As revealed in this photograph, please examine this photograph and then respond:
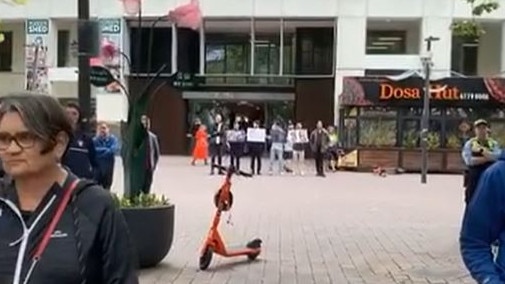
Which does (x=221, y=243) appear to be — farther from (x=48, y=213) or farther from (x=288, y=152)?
(x=288, y=152)

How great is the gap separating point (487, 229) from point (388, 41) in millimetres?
40827

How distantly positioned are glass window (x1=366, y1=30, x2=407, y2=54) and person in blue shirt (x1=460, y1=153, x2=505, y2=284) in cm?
3999

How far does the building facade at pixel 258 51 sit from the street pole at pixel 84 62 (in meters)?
31.4

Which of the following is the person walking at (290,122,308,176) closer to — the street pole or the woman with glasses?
the street pole

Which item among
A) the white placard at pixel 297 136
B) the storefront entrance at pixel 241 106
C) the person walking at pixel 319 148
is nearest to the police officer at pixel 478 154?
the person walking at pixel 319 148

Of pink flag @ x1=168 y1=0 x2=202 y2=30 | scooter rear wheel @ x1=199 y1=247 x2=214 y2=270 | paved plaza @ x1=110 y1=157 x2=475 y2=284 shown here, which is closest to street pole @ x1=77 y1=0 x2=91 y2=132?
pink flag @ x1=168 y1=0 x2=202 y2=30

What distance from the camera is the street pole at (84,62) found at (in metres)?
8.09

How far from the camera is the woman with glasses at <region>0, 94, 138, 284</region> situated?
2203 millimetres

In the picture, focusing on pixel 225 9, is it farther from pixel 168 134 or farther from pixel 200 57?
pixel 168 134

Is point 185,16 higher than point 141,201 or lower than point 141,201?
higher

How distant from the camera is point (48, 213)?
2.24 m

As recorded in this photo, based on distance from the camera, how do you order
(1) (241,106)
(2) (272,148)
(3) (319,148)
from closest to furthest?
(3) (319,148) < (2) (272,148) < (1) (241,106)

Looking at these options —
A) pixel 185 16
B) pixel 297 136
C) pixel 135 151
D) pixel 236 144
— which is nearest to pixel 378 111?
pixel 297 136

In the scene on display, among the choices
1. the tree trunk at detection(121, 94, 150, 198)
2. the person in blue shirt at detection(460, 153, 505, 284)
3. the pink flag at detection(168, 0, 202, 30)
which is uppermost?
the pink flag at detection(168, 0, 202, 30)
